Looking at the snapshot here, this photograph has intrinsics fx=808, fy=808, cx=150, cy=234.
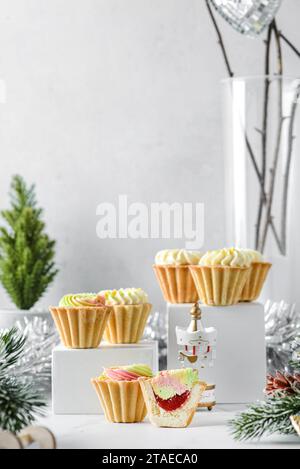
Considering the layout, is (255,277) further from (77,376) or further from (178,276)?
(77,376)

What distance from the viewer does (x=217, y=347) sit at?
1.32 metres

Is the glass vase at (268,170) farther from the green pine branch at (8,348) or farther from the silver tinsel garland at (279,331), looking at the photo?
the green pine branch at (8,348)

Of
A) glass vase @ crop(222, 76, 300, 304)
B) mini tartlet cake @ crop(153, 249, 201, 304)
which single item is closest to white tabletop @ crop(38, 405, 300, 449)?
mini tartlet cake @ crop(153, 249, 201, 304)

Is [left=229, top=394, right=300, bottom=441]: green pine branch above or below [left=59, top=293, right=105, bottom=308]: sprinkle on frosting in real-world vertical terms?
below

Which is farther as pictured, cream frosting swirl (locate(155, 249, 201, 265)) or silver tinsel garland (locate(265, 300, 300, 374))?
silver tinsel garland (locate(265, 300, 300, 374))

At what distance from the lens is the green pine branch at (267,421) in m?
1.06

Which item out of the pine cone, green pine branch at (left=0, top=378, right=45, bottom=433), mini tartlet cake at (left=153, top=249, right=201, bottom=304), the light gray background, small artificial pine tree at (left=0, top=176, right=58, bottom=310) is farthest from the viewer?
the light gray background

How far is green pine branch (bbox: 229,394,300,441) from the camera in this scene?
1.06m

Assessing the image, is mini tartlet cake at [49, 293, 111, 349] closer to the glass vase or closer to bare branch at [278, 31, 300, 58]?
the glass vase

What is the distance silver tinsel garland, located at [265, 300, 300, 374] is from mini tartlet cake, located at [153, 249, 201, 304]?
0.19 metres

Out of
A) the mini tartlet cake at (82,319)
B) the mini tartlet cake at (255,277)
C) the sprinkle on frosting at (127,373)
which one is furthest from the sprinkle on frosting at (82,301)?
the mini tartlet cake at (255,277)

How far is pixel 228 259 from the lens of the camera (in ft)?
4.29

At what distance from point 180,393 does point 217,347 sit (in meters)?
0.20

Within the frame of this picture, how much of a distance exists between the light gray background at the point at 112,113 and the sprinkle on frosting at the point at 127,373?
2.16 ft
